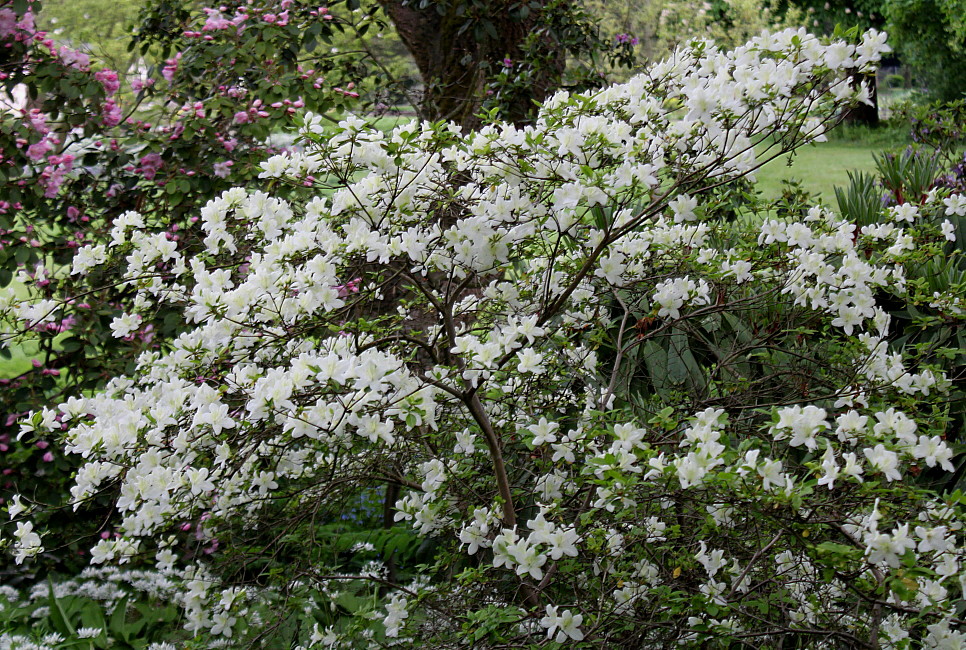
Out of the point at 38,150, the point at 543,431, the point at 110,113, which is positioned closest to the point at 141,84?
the point at 110,113

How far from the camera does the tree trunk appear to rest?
429 cm

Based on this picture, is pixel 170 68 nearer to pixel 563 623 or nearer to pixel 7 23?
pixel 7 23

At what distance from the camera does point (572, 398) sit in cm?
247

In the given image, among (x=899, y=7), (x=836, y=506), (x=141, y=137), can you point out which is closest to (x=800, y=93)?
(x=836, y=506)

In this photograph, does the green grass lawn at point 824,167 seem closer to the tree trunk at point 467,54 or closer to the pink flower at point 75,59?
the tree trunk at point 467,54

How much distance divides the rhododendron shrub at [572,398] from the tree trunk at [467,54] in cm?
211

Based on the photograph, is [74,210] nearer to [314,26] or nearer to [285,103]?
[285,103]

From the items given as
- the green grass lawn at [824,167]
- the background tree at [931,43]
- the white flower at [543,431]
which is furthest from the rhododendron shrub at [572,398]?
the background tree at [931,43]

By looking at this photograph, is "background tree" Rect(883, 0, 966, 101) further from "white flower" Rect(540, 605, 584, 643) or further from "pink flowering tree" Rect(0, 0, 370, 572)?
"white flower" Rect(540, 605, 584, 643)

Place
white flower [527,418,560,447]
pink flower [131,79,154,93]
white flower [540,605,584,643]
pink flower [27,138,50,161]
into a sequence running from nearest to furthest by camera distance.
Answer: white flower [540,605,584,643], white flower [527,418,560,447], pink flower [27,138,50,161], pink flower [131,79,154,93]

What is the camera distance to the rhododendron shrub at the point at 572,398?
1622mm

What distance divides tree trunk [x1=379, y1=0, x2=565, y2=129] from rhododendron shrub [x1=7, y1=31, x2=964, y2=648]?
2.11 meters

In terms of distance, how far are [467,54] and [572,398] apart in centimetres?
253

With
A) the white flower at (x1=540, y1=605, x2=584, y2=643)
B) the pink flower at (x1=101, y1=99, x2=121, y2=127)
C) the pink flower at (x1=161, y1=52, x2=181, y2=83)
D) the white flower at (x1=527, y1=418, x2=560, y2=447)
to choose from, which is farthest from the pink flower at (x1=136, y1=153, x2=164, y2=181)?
the white flower at (x1=540, y1=605, x2=584, y2=643)
